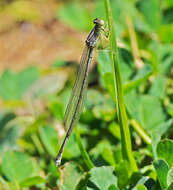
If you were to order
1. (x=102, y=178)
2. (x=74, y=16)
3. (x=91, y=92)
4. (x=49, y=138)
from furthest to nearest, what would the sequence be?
(x=74, y=16) → (x=91, y=92) → (x=49, y=138) → (x=102, y=178)

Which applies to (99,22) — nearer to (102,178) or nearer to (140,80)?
(140,80)

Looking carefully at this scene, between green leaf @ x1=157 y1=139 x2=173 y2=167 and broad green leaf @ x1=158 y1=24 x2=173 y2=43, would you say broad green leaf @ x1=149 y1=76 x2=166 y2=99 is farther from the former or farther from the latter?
green leaf @ x1=157 y1=139 x2=173 y2=167

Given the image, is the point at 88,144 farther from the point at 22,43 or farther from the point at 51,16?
the point at 51,16

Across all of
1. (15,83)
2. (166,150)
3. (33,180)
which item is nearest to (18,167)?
(33,180)

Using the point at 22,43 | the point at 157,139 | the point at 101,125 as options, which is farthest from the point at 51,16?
the point at 157,139

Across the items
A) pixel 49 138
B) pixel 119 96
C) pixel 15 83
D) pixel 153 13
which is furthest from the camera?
pixel 15 83

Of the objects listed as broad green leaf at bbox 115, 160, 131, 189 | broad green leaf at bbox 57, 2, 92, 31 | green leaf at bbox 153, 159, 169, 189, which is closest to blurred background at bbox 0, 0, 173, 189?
broad green leaf at bbox 57, 2, 92, 31
